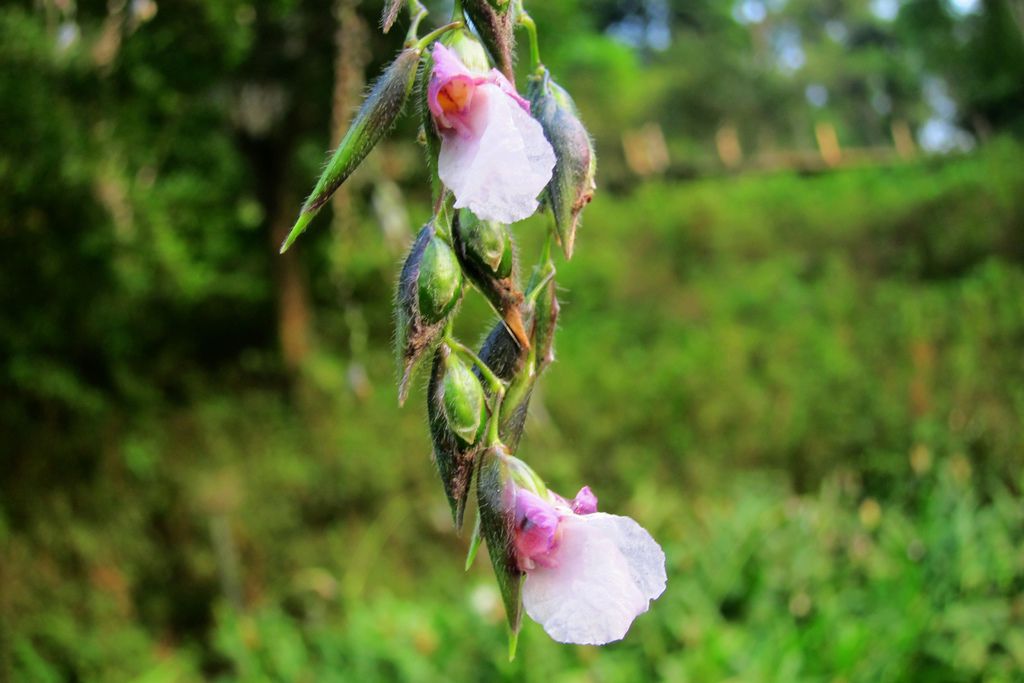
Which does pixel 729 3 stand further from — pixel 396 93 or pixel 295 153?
pixel 396 93

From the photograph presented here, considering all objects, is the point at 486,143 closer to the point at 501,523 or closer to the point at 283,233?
the point at 501,523

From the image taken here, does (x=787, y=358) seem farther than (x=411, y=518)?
Yes

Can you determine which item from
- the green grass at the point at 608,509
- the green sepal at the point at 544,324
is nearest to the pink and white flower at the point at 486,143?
the green sepal at the point at 544,324

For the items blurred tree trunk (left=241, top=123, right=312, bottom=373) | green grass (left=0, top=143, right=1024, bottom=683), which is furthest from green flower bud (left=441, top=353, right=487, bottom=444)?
blurred tree trunk (left=241, top=123, right=312, bottom=373)

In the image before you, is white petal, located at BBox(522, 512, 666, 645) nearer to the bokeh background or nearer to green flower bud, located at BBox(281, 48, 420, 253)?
green flower bud, located at BBox(281, 48, 420, 253)

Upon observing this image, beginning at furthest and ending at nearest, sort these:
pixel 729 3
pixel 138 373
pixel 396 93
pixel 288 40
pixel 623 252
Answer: pixel 729 3 < pixel 623 252 < pixel 138 373 < pixel 288 40 < pixel 396 93

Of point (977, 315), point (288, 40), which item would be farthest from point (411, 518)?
point (977, 315)
